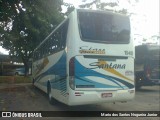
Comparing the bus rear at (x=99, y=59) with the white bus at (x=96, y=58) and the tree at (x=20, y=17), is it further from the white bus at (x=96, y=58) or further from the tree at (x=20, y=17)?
the tree at (x=20, y=17)

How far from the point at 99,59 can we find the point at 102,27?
1024mm

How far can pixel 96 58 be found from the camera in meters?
9.05

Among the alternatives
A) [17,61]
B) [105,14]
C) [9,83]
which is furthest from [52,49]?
[105,14]

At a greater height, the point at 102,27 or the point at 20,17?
the point at 20,17

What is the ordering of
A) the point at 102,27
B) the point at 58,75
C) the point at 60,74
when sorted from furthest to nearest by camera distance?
the point at 58,75, the point at 60,74, the point at 102,27

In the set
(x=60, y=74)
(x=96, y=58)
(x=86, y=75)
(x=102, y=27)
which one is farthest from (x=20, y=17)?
(x=86, y=75)

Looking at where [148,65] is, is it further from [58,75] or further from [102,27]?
[102,27]

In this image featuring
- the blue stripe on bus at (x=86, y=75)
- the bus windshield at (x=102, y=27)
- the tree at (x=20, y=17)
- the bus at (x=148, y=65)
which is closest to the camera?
the blue stripe on bus at (x=86, y=75)

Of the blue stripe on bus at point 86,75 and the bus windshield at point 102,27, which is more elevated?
the bus windshield at point 102,27

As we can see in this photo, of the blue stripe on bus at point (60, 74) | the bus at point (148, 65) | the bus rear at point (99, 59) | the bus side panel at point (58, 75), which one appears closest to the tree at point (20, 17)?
the bus side panel at point (58, 75)

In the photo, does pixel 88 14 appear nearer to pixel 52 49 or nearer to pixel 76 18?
pixel 76 18

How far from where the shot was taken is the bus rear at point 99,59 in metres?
8.85

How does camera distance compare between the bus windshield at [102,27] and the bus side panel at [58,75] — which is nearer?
the bus windshield at [102,27]

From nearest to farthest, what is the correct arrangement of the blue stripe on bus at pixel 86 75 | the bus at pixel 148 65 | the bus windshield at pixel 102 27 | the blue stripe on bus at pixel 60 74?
the blue stripe on bus at pixel 86 75, the bus windshield at pixel 102 27, the blue stripe on bus at pixel 60 74, the bus at pixel 148 65
